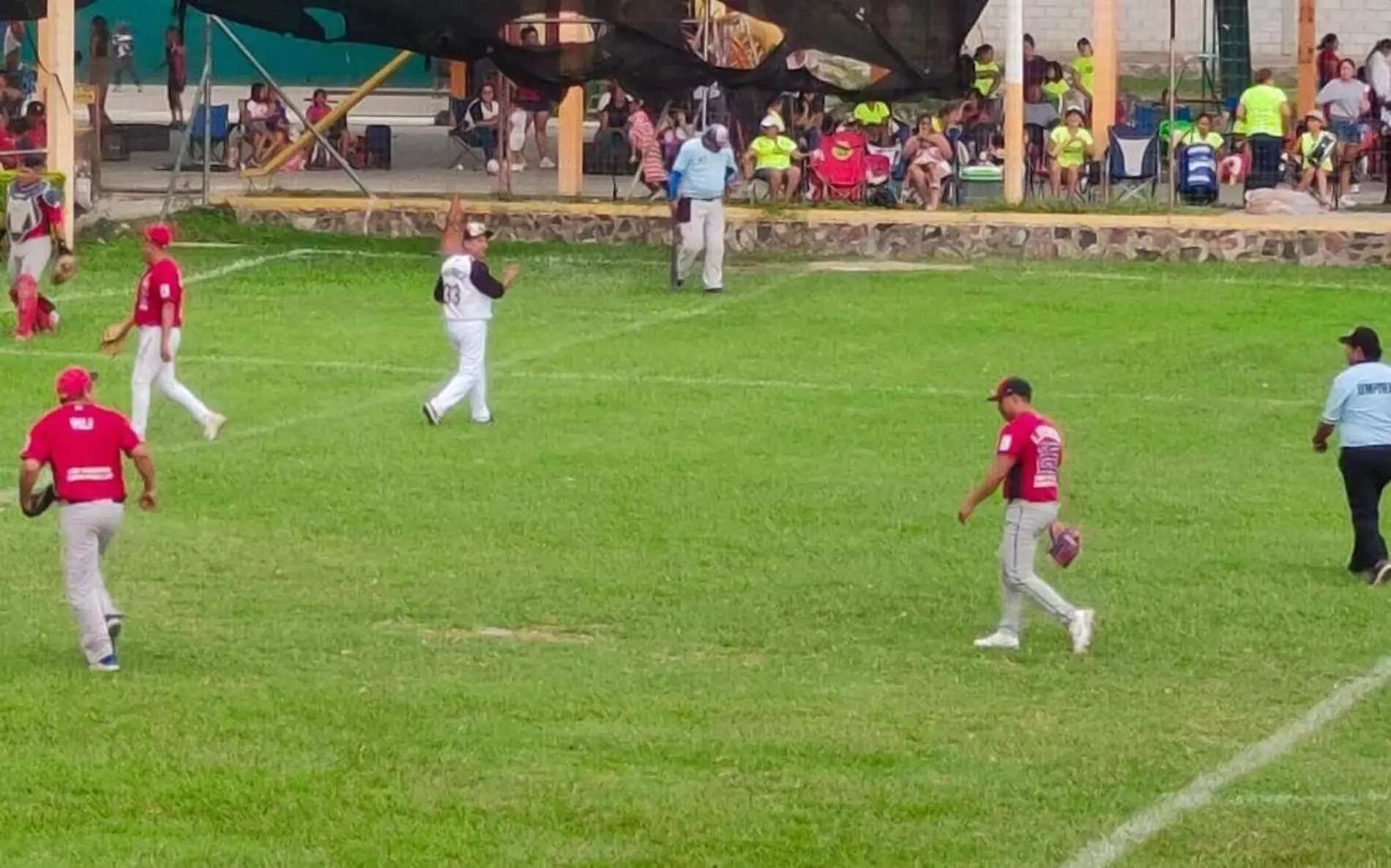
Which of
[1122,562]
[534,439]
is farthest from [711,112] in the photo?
[1122,562]

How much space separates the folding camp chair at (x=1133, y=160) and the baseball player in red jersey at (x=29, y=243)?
13094 mm

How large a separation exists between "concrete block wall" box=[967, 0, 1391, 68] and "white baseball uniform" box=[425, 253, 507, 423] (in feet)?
87.8

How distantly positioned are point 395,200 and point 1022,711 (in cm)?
2024

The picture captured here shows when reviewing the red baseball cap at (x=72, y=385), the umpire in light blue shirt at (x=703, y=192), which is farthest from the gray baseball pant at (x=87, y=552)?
the umpire in light blue shirt at (x=703, y=192)

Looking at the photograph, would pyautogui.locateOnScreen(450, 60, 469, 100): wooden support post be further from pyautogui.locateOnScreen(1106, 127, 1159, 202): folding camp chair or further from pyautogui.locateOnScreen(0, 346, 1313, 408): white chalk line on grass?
pyautogui.locateOnScreen(0, 346, 1313, 408): white chalk line on grass

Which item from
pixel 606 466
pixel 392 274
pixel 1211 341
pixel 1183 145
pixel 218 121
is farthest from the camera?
pixel 218 121

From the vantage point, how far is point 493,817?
9609 mm

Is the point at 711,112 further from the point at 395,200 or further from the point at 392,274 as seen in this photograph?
the point at 392,274

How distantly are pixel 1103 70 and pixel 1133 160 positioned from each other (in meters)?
1.08

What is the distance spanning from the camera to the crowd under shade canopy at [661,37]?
2409cm

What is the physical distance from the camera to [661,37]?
80.8ft

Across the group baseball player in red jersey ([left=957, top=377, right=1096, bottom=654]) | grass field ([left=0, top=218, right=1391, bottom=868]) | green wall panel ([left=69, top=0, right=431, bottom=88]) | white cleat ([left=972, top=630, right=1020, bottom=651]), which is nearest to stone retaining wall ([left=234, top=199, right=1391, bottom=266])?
grass field ([left=0, top=218, right=1391, bottom=868])

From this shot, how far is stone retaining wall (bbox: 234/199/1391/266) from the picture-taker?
2734cm

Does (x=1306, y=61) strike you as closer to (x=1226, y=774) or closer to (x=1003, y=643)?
(x=1003, y=643)
